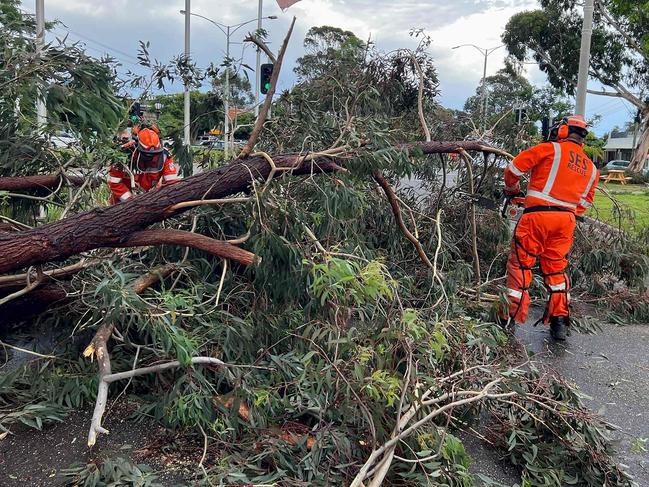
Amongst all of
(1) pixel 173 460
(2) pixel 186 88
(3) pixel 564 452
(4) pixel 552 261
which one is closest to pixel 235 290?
(1) pixel 173 460

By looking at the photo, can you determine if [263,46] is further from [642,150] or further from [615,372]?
[642,150]

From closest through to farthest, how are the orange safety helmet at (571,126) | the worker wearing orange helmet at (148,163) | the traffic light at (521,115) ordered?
the orange safety helmet at (571,126)
the worker wearing orange helmet at (148,163)
the traffic light at (521,115)

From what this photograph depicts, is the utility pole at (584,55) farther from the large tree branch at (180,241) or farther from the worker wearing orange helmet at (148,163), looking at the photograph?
the large tree branch at (180,241)

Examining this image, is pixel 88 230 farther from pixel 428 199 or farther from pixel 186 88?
pixel 428 199

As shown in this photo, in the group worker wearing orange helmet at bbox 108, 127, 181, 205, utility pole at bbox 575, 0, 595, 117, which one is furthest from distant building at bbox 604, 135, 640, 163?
worker wearing orange helmet at bbox 108, 127, 181, 205

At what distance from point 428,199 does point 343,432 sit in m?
3.12

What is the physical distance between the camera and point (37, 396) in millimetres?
2512

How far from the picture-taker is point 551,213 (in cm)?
398

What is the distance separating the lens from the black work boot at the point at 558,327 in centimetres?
399

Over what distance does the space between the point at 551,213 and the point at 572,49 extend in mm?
25070

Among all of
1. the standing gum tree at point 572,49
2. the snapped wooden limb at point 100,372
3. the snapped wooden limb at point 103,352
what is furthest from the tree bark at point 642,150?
the snapped wooden limb at point 100,372

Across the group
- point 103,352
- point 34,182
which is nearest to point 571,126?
point 103,352

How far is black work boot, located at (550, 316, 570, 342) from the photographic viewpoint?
13.1ft

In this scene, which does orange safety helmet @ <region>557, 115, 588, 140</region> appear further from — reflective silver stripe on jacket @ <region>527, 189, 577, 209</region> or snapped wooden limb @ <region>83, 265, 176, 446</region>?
snapped wooden limb @ <region>83, 265, 176, 446</region>
